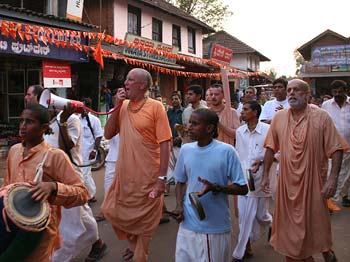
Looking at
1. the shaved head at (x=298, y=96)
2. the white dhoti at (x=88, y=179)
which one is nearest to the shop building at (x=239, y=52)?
the white dhoti at (x=88, y=179)

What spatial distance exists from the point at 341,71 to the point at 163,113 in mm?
27344

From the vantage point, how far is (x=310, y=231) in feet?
12.4

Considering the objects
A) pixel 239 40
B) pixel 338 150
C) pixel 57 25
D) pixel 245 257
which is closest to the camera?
pixel 338 150

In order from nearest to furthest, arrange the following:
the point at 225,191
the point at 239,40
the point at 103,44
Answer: the point at 225,191 < the point at 103,44 < the point at 239,40

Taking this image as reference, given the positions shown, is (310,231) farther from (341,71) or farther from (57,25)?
(341,71)

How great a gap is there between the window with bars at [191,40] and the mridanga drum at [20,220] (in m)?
23.1

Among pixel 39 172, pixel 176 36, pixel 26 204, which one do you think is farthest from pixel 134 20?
pixel 26 204

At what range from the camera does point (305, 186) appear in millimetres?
3770

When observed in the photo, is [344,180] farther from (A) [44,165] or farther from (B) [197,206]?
(A) [44,165]

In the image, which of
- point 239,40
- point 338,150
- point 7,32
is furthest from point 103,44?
point 239,40

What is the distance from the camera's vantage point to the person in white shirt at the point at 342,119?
6977 mm

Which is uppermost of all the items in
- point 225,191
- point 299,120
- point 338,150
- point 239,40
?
point 239,40

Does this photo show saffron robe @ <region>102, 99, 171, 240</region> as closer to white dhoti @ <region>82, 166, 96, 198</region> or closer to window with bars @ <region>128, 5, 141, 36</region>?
white dhoti @ <region>82, 166, 96, 198</region>

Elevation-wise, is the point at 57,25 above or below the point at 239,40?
below
